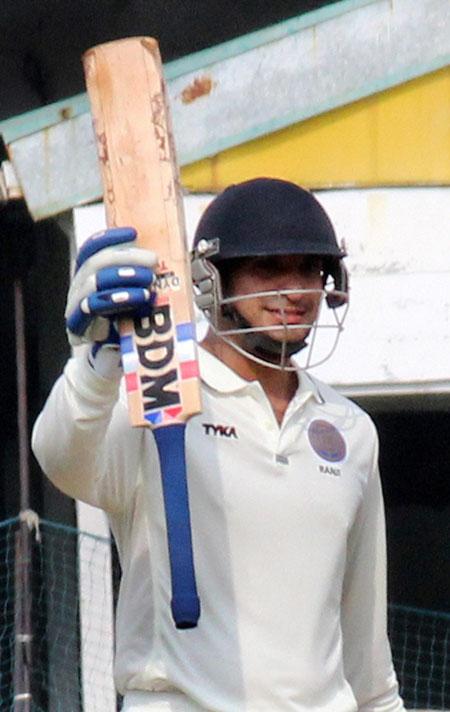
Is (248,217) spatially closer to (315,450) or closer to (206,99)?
(315,450)

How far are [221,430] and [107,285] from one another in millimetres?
511

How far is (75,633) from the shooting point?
19.8ft

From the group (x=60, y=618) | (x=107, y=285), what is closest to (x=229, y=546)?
(x=107, y=285)

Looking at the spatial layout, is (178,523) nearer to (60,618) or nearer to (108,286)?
(108,286)

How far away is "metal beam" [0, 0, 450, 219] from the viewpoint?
553 cm

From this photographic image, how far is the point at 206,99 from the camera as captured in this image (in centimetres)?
555

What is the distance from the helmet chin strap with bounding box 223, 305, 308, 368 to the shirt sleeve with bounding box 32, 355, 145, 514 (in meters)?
0.29

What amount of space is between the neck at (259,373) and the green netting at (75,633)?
1.79m

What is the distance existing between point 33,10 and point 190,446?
12.8 feet

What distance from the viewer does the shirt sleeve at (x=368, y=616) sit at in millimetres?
3793

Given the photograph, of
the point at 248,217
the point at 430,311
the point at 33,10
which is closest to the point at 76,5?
the point at 33,10

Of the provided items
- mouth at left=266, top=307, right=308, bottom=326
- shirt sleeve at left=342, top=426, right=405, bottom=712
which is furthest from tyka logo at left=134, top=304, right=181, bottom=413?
shirt sleeve at left=342, top=426, right=405, bottom=712

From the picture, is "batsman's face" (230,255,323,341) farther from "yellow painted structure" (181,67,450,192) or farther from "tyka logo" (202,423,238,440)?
"yellow painted structure" (181,67,450,192)

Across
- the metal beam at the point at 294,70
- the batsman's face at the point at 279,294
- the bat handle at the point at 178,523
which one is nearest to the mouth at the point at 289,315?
the batsman's face at the point at 279,294
